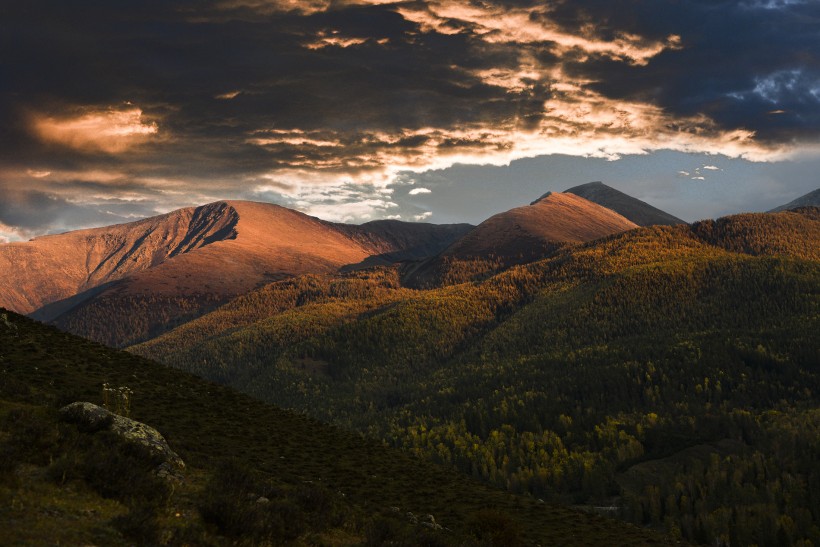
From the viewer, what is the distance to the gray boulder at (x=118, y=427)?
24.1 metres

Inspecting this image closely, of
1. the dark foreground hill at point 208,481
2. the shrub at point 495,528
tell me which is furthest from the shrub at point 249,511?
the shrub at point 495,528

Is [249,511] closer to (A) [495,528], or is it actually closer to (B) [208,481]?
(B) [208,481]

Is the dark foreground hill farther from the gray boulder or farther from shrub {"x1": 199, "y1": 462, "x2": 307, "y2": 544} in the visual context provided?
the gray boulder

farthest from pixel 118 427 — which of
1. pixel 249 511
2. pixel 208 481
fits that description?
→ pixel 249 511

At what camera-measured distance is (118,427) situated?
24453mm

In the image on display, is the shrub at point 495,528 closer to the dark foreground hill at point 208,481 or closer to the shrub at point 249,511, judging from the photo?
the dark foreground hill at point 208,481

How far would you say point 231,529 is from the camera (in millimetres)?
19625

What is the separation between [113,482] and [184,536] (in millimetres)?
3614

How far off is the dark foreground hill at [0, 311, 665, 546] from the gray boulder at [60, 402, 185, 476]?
56cm

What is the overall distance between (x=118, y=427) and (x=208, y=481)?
14.6 feet

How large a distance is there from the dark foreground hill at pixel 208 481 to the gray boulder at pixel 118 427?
56cm

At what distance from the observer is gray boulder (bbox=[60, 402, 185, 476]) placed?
2412 centimetres

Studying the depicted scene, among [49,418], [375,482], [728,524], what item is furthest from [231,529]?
[728,524]

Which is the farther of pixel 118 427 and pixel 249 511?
pixel 118 427
